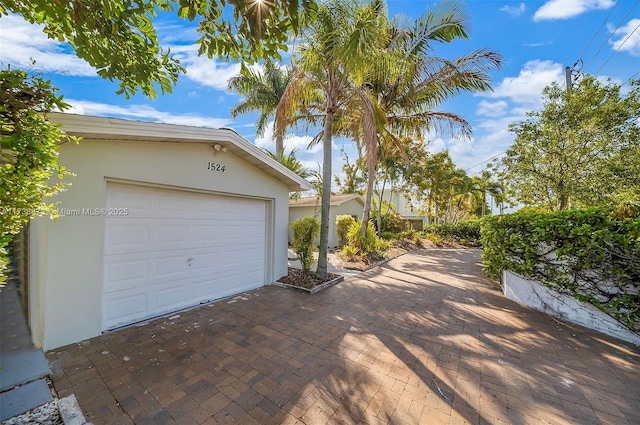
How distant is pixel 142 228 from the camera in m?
4.39

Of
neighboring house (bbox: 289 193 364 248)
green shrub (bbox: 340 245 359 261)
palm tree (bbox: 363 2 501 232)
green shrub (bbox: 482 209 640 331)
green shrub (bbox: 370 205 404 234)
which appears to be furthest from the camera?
green shrub (bbox: 370 205 404 234)

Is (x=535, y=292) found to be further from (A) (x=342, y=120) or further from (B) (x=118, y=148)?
(B) (x=118, y=148)

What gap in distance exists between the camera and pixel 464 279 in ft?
26.2

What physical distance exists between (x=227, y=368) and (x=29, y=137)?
3132 mm

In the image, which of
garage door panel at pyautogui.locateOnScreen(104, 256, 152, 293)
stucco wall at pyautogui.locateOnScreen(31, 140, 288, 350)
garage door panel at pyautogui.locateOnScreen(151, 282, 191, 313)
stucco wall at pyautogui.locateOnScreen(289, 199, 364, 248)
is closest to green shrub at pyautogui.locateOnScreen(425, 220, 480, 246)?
stucco wall at pyautogui.locateOnScreen(289, 199, 364, 248)

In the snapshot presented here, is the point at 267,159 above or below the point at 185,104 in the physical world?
below

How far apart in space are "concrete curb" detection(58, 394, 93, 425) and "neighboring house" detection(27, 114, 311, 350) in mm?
1425

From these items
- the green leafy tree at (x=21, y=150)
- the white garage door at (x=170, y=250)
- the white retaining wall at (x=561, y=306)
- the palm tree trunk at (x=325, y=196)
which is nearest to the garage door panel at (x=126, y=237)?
the white garage door at (x=170, y=250)

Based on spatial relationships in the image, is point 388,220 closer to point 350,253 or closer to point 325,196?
point 350,253

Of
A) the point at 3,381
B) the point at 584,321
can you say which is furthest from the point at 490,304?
the point at 3,381

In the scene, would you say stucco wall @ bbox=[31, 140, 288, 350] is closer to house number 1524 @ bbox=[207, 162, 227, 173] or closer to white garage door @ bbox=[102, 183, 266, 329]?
white garage door @ bbox=[102, 183, 266, 329]

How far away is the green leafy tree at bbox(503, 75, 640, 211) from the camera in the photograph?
692cm

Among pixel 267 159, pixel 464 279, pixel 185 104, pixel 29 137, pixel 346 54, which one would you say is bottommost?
pixel 464 279

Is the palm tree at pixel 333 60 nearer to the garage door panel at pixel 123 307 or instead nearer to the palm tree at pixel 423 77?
the palm tree at pixel 423 77
